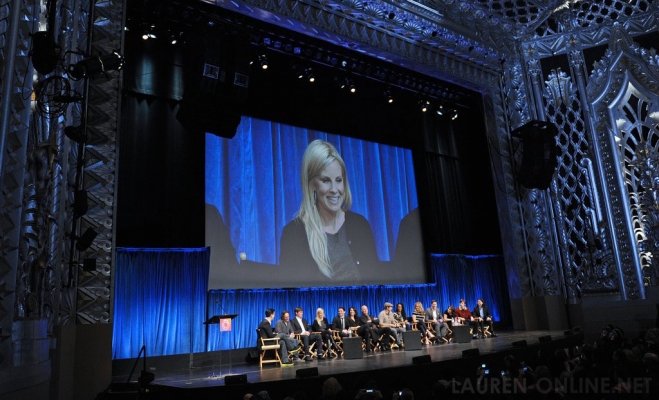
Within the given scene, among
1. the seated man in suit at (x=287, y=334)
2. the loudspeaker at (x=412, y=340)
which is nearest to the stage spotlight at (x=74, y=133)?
the seated man in suit at (x=287, y=334)

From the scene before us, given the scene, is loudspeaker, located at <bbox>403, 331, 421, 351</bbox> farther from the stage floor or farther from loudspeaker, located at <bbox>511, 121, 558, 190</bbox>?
loudspeaker, located at <bbox>511, 121, 558, 190</bbox>

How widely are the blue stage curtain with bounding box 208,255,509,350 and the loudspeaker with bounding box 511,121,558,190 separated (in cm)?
295

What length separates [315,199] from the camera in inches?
478

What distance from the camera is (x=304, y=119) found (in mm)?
12414

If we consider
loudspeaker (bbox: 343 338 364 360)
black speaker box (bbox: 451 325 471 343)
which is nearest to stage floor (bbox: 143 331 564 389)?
loudspeaker (bbox: 343 338 364 360)

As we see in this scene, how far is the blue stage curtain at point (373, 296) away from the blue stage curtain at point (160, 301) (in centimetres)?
42

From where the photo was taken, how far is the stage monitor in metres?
10.8

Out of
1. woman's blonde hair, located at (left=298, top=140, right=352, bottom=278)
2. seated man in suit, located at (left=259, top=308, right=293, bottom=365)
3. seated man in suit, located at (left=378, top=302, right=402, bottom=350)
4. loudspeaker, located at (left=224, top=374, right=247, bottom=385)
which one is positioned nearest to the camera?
loudspeaker, located at (left=224, top=374, right=247, bottom=385)

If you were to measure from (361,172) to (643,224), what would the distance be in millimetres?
6788

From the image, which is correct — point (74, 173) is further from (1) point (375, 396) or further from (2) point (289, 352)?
(1) point (375, 396)

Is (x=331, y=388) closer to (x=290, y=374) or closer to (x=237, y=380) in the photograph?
(x=237, y=380)

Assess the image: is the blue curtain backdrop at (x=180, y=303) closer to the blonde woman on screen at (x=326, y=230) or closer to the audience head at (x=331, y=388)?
the blonde woman on screen at (x=326, y=230)

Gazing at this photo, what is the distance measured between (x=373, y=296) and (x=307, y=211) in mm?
2733

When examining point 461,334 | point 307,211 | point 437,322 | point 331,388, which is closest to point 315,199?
point 307,211
